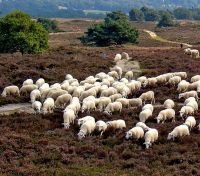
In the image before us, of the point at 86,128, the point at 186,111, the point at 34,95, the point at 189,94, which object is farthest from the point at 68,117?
the point at 189,94

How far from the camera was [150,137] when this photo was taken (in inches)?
802

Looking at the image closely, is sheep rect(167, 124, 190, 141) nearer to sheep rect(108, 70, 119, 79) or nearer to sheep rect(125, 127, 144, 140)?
sheep rect(125, 127, 144, 140)

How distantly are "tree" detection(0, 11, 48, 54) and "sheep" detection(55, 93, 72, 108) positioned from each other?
90.9 feet

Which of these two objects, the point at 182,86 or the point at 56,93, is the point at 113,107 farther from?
the point at 182,86

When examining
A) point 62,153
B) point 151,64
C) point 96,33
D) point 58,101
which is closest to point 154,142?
point 62,153

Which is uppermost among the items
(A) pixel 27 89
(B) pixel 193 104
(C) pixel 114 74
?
(B) pixel 193 104

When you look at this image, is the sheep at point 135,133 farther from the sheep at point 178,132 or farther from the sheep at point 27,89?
the sheep at point 27,89

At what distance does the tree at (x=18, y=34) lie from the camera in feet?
179

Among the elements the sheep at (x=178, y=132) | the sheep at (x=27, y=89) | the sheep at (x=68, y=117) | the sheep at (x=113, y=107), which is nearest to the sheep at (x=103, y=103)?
the sheep at (x=113, y=107)

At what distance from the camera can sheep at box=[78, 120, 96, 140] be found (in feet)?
70.4

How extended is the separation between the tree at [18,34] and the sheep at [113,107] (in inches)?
1181

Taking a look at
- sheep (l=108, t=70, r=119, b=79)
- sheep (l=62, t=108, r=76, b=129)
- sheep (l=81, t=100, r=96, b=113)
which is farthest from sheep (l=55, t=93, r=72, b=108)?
sheep (l=108, t=70, r=119, b=79)

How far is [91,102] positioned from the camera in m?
25.7

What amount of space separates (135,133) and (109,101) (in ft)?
18.6
